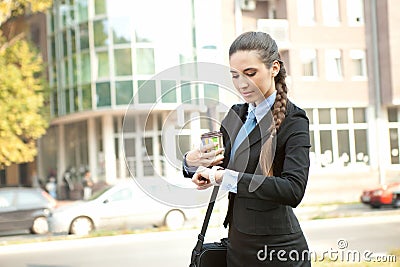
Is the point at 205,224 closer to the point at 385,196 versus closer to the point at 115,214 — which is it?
the point at 115,214

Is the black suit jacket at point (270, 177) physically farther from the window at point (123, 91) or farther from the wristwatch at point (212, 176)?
the window at point (123, 91)

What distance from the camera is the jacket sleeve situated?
58.5 inches

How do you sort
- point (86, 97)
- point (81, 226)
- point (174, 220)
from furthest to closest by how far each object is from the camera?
point (86, 97) → point (81, 226) → point (174, 220)

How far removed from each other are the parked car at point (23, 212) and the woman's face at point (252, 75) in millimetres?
Result: 10736

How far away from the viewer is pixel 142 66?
1798cm

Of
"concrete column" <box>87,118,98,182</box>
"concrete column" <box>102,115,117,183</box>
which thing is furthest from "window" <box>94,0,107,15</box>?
"concrete column" <box>87,118,98,182</box>

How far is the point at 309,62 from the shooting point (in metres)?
18.4

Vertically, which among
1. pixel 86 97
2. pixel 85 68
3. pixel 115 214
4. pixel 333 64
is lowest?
pixel 115 214

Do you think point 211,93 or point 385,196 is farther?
point 385,196

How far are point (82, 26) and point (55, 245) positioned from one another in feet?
35.1

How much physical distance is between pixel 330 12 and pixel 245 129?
58.3ft

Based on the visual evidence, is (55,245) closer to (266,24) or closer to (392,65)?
(266,24)

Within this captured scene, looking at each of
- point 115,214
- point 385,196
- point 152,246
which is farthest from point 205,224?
point 385,196

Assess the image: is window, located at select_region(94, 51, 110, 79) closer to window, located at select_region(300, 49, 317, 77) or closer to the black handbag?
window, located at select_region(300, 49, 317, 77)
